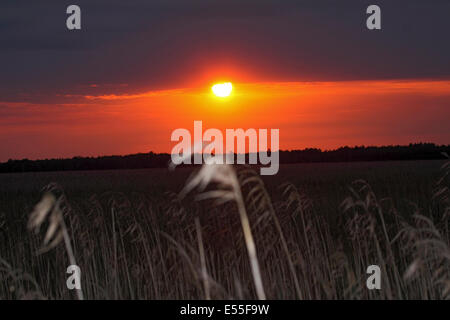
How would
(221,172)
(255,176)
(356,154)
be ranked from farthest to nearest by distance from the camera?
(356,154) < (255,176) < (221,172)

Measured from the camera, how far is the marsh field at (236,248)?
5434 mm

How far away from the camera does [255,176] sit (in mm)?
4445

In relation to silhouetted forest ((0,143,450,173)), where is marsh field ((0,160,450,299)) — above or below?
below

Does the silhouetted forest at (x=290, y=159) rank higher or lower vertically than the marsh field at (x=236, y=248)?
higher

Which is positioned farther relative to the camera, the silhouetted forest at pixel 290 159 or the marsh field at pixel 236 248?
the silhouetted forest at pixel 290 159

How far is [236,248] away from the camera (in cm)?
1102

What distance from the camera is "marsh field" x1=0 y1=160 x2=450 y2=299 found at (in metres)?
5.43

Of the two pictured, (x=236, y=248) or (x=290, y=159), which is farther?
(x=290, y=159)

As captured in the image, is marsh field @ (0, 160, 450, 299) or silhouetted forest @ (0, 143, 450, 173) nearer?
marsh field @ (0, 160, 450, 299)

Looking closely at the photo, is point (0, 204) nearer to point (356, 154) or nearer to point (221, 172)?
point (221, 172)
